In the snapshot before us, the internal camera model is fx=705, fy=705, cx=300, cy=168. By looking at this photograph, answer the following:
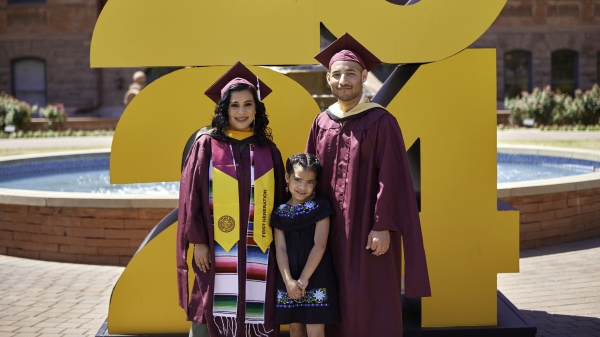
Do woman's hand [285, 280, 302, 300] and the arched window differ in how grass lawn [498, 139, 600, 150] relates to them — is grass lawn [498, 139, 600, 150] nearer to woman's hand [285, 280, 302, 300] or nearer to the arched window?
the arched window

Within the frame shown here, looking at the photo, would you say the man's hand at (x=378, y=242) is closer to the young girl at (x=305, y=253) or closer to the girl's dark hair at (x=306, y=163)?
the young girl at (x=305, y=253)

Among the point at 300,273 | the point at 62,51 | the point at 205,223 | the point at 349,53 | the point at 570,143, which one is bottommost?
the point at 300,273

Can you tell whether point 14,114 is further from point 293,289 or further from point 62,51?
point 293,289

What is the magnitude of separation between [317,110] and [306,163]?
44.2 inches

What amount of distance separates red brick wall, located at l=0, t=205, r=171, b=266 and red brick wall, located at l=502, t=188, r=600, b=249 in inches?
144

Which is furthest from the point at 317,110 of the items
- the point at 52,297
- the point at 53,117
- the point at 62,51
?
the point at 62,51

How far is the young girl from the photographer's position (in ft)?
11.8

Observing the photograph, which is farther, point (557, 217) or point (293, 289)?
point (557, 217)

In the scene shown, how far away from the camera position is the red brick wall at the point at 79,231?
6.81 metres

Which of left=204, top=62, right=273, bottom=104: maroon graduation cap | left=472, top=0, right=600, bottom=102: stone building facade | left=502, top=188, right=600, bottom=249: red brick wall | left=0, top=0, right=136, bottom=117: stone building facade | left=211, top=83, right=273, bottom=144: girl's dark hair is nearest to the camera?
left=211, top=83, right=273, bottom=144: girl's dark hair

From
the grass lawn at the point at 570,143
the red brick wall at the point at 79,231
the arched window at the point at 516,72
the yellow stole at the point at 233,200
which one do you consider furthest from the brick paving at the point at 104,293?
the arched window at the point at 516,72

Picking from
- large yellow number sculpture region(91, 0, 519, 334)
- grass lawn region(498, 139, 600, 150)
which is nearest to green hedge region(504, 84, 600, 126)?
grass lawn region(498, 139, 600, 150)

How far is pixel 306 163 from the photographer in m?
3.62

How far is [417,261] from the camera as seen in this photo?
371 cm
